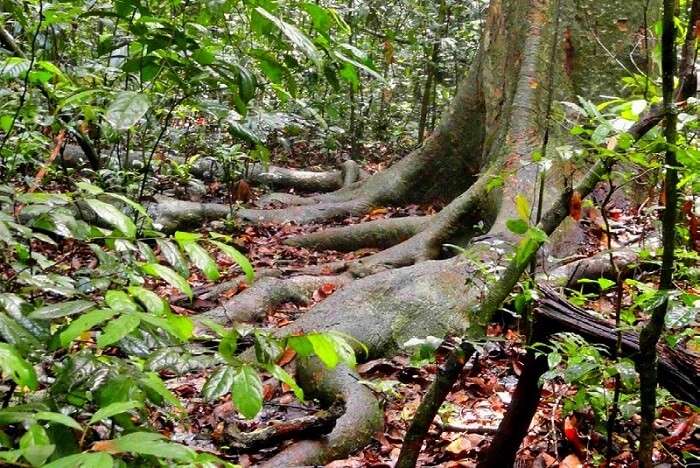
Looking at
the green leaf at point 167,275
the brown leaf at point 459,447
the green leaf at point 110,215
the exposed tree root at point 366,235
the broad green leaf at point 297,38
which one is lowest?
the brown leaf at point 459,447

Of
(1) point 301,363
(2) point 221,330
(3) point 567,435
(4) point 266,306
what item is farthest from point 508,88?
(2) point 221,330

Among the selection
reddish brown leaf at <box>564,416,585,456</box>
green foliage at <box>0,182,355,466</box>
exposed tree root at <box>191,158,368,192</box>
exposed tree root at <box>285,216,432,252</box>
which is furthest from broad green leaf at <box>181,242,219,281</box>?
exposed tree root at <box>191,158,368,192</box>

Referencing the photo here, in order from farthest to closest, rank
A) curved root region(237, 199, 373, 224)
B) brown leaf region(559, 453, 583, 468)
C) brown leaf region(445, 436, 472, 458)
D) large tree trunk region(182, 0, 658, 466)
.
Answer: curved root region(237, 199, 373, 224)
large tree trunk region(182, 0, 658, 466)
brown leaf region(445, 436, 472, 458)
brown leaf region(559, 453, 583, 468)

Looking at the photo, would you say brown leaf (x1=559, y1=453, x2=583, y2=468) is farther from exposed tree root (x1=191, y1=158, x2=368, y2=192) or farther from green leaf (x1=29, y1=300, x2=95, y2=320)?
exposed tree root (x1=191, y1=158, x2=368, y2=192)

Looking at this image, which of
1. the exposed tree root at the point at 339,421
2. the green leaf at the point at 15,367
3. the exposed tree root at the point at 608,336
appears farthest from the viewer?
the exposed tree root at the point at 339,421

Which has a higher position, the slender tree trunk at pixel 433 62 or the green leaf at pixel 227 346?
the slender tree trunk at pixel 433 62

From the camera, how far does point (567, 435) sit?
2.42m

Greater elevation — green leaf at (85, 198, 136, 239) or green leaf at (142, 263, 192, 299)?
green leaf at (85, 198, 136, 239)

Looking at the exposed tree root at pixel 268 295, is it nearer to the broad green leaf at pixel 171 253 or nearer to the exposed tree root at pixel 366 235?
the exposed tree root at pixel 366 235

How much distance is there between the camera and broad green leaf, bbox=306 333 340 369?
52.9 inches

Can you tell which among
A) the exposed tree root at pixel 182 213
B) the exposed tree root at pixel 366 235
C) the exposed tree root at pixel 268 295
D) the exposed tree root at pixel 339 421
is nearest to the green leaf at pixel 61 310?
the exposed tree root at pixel 339 421

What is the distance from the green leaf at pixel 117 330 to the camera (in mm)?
1168

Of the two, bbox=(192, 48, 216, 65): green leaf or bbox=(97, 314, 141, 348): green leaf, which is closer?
bbox=(97, 314, 141, 348): green leaf

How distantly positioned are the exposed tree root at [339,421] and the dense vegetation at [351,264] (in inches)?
0.5
